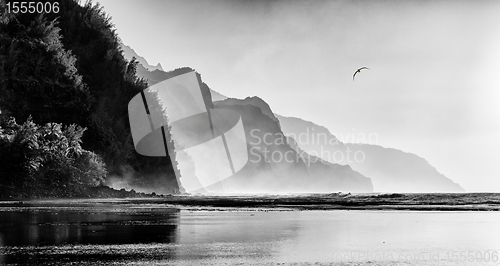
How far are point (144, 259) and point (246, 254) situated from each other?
4.68 ft

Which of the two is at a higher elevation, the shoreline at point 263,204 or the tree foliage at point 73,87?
the tree foliage at point 73,87

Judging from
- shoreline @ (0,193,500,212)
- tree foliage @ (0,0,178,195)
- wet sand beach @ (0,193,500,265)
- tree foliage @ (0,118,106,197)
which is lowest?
wet sand beach @ (0,193,500,265)

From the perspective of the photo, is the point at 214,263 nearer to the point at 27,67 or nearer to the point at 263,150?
the point at 27,67

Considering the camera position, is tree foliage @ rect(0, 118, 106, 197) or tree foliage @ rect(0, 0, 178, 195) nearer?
tree foliage @ rect(0, 118, 106, 197)

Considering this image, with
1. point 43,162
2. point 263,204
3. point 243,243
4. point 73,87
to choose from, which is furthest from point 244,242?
point 73,87

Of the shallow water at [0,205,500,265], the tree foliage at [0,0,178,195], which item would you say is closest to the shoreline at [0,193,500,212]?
the tree foliage at [0,0,178,195]

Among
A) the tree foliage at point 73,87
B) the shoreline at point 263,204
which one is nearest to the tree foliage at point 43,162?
the tree foliage at point 73,87

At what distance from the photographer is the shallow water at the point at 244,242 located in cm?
763

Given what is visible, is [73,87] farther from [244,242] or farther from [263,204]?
[244,242]

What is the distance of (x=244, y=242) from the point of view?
9531 mm

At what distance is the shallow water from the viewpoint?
7629 mm

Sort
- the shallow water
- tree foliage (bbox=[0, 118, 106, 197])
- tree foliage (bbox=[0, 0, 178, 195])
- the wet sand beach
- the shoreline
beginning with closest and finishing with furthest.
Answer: the wet sand beach
the shallow water
the shoreline
tree foliage (bbox=[0, 118, 106, 197])
tree foliage (bbox=[0, 0, 178, 195])

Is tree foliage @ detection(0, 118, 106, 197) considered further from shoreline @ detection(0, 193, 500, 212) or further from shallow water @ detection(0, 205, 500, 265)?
shallow water @ detection(0, 205, 500, 265)

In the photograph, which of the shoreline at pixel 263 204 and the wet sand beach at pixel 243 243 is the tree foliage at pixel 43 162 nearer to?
the shoreline at pixel 263 204
